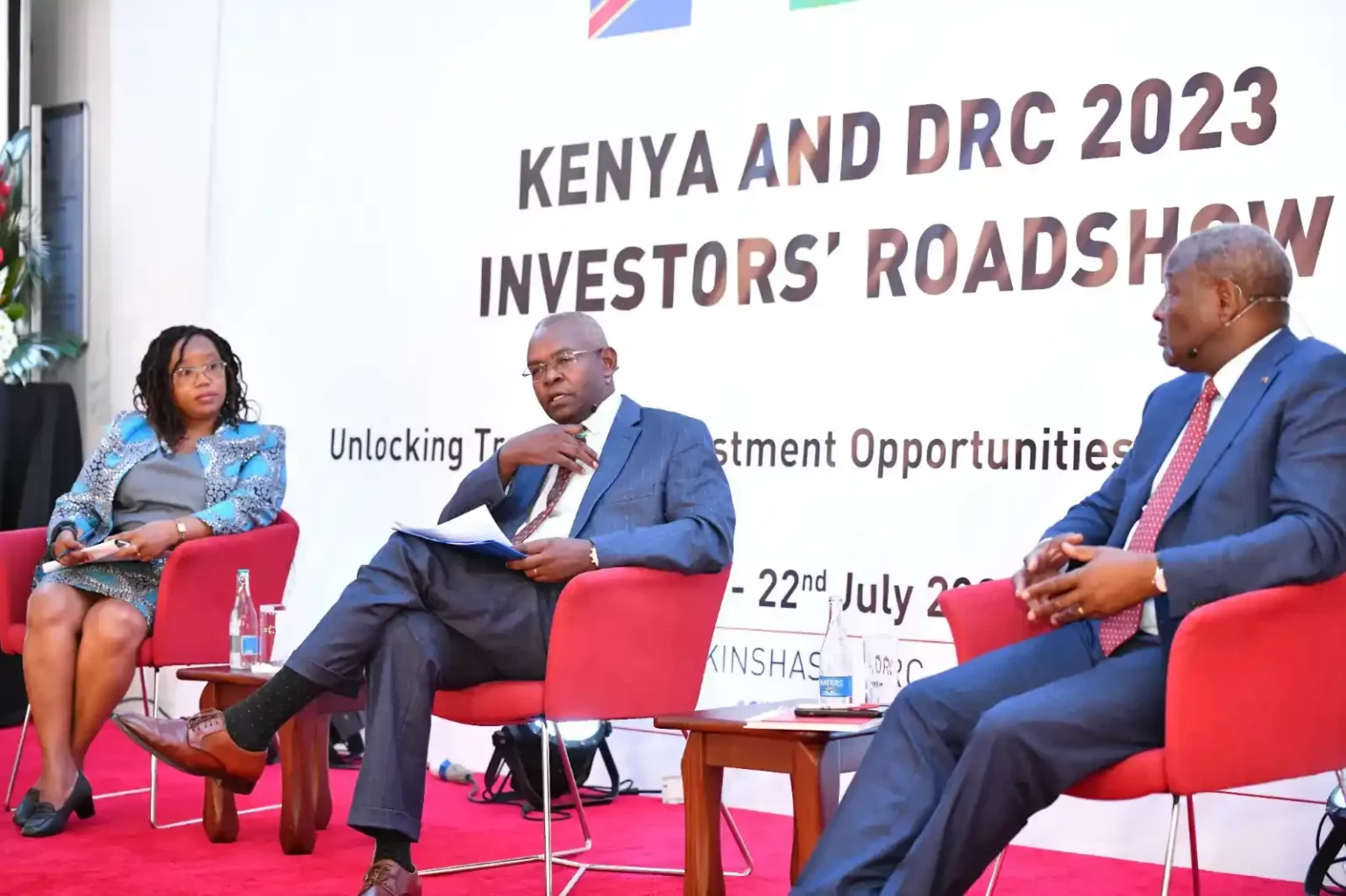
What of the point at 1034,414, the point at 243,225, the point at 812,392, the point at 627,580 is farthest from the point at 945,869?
the point at 243,225

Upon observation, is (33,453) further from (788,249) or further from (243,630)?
(788,249)

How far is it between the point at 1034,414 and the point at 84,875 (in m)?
2.55

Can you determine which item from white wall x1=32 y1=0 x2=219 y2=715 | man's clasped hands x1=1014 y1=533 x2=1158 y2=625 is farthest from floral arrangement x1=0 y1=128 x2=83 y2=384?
man's clasped hands x1=1014 y1=533 x2=1158 y2=625

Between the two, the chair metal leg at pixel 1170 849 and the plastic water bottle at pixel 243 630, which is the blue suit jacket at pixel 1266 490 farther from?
the plastic water bottle at pixel 243 630

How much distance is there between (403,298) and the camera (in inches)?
211

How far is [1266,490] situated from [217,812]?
8.86ft

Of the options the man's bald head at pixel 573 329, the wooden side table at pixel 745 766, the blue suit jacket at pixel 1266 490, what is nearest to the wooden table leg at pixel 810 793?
the wooden side table at pixel 745 766

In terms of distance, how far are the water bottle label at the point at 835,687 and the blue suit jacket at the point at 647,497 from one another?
1.27 feet

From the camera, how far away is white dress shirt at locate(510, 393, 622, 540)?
12.4 ft

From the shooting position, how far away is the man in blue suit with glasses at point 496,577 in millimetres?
3229

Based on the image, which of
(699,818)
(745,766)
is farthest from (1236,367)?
(699,818)

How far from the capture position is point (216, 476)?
4.52 metres

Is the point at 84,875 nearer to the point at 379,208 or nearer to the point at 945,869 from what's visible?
the point at 945,869

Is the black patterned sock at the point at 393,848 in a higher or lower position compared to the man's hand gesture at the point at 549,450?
lower
